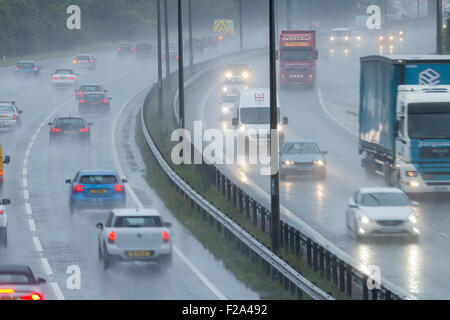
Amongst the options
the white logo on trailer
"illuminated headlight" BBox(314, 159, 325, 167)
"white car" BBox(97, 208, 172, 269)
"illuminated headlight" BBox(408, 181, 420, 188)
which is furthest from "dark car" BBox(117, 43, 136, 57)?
"white car" BBox(97, 208, 172, 269)

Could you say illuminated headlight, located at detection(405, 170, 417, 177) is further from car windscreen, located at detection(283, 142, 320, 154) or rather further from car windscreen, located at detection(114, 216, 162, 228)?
car windscreen, located at detection(114, 216, 162, 228)

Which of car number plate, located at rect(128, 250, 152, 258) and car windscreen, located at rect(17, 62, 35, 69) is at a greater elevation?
car windscreen, located at rect(17, 62, 35, 69)

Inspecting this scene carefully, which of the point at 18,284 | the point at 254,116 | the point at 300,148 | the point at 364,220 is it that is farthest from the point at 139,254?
the point at 254,116

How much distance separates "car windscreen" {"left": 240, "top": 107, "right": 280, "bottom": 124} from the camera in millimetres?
51719

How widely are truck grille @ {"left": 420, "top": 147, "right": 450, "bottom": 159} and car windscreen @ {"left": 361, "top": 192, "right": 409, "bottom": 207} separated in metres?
5.29

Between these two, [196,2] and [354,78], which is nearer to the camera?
[354,78]

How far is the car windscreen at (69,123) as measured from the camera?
52781mm

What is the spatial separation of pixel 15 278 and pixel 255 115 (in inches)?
1342

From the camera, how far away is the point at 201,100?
77.8 meters

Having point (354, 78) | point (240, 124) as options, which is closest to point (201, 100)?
point (354, 78)

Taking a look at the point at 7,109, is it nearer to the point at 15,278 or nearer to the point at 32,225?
the point at 32,225

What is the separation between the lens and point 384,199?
3053 centimetres
